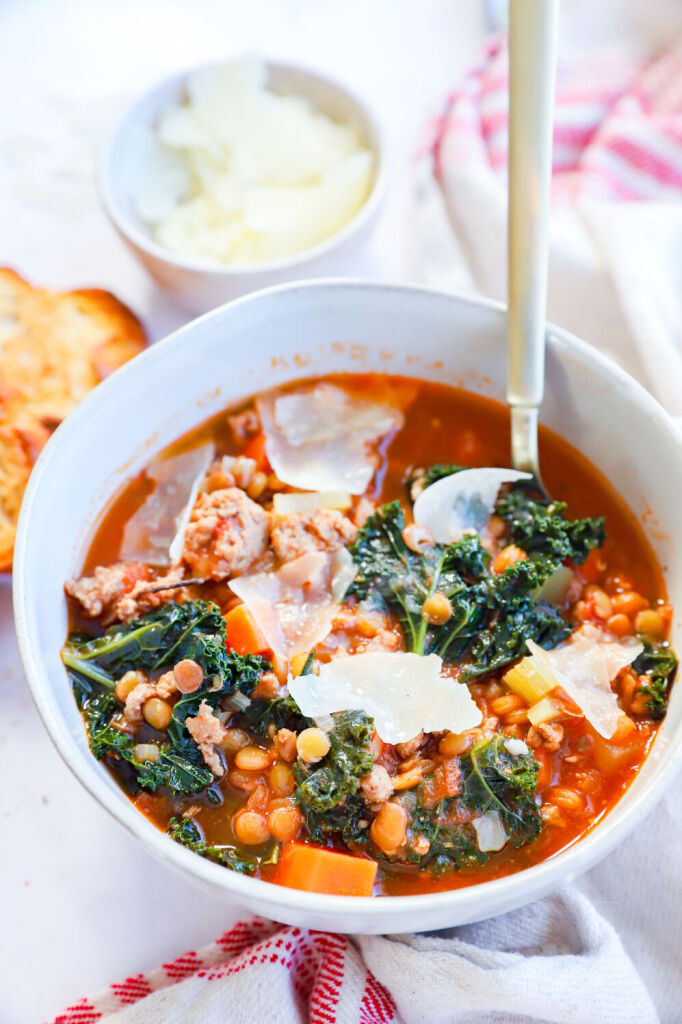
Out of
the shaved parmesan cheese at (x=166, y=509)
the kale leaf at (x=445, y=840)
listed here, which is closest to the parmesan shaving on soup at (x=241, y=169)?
the shaved parmesan cheese at (x=166, y=509)

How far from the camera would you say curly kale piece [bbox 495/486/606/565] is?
2.96 m

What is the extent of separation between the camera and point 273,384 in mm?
3367

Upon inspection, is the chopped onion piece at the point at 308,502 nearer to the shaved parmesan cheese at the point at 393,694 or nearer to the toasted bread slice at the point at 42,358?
the shaved parmesan cheese at the point at 393,694

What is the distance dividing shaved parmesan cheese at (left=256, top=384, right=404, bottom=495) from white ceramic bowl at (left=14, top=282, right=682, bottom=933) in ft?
0.33

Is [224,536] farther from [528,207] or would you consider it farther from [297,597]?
[528,207]

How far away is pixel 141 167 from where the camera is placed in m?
3.89

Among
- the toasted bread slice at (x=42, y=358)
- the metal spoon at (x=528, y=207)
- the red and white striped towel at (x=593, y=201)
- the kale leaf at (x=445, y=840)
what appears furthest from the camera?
the red and white striped towel at (x=593, y=201)

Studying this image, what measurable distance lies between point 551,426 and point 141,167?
1919mm

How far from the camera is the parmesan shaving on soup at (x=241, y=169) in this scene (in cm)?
377

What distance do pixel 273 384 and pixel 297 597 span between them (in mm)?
811

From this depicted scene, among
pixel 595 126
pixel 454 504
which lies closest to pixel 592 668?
pixel 454 504

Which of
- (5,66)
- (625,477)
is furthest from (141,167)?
(625,477)

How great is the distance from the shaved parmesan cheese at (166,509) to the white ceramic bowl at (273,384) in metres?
0.08

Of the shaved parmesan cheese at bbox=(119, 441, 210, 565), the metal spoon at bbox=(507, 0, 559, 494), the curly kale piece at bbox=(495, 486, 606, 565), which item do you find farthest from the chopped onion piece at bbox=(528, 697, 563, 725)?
the shaved parmesan cheese at bbox=(119, 441, 210, 565)
